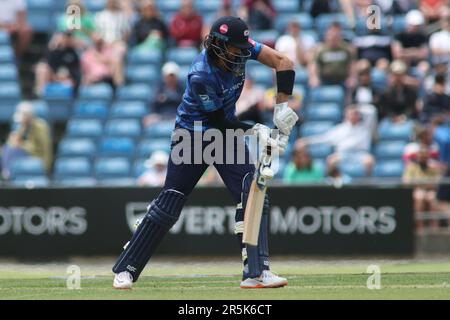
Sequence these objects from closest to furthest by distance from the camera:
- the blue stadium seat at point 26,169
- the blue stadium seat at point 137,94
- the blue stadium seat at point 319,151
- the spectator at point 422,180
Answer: the spectator at point 422,180
the blue stadium seat at point 319,151
the blue stadium seat at point 26,169
the blue stadium seat at point 137,94

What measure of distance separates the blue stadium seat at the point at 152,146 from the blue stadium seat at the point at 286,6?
3.57 meters

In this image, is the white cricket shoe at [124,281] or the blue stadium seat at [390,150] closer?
the white cricket shoe at [124,281]

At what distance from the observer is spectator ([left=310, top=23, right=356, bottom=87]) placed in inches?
709

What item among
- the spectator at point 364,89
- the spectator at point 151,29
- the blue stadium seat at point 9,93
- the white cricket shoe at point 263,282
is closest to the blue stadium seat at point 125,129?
the spectator at point 151,29

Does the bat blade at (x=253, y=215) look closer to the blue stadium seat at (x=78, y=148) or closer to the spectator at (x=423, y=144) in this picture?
the spectator at (x=423, y=144)

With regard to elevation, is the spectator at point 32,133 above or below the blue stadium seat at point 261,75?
below

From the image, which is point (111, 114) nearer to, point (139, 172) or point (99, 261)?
point (139, 172)

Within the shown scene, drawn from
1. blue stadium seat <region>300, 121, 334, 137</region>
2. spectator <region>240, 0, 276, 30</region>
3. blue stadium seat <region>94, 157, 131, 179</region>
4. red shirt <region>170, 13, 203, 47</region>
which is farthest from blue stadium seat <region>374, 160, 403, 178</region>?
red shirt <region>170, 13, 203, 47</region>

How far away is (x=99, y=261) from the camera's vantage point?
16.0m

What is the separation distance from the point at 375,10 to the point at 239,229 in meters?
9.11

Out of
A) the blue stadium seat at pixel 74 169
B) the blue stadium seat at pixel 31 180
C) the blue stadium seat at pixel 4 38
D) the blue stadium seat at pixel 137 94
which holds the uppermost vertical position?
the blue stadium seat at pixel 4 38

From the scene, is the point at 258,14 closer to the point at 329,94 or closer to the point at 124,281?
the point at 329,94

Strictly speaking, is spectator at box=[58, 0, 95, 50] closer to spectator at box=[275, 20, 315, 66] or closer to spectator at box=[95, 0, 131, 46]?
spectator at box=[95, 0, 131, 46]

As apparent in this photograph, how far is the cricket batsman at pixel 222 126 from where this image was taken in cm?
936
